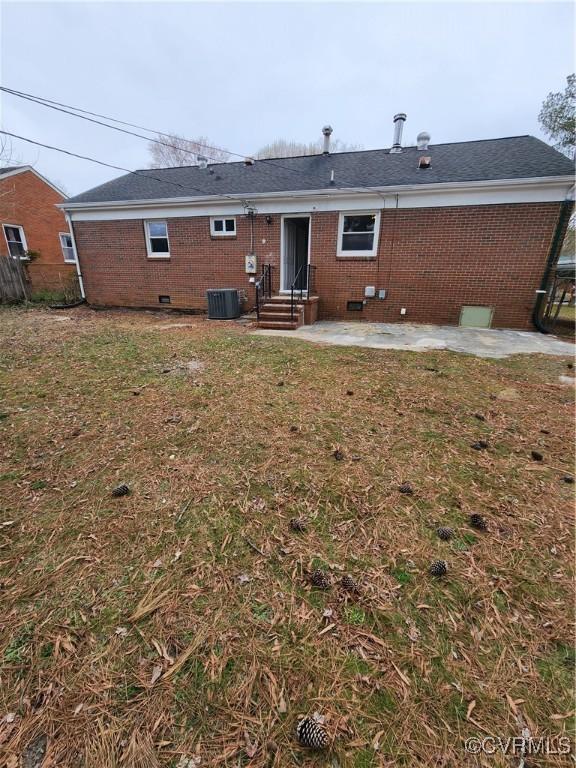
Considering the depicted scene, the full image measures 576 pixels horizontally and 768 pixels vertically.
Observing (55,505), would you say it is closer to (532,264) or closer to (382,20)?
(532,264)

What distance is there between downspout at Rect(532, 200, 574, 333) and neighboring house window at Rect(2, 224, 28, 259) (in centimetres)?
2124

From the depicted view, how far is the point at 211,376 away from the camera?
15.0 ft

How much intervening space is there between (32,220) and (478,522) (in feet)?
74.5

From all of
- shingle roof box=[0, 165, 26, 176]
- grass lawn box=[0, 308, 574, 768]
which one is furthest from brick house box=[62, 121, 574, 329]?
shingle roof box=[0, 165, 26, 176]

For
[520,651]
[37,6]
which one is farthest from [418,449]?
[37,6]

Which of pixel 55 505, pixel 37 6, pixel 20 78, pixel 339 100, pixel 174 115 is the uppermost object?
pixel 339 100

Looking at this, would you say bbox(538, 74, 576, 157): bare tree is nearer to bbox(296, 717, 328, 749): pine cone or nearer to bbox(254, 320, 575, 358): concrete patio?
bbox(254, 320, 575, 358): concrete patio

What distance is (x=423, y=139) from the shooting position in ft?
33.7

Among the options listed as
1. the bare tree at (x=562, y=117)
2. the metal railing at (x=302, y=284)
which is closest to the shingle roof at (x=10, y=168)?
the metal railing at (x=302, y=284)

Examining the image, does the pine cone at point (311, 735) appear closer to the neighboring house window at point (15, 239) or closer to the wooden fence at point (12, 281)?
the wooden fence at point (12, 281)

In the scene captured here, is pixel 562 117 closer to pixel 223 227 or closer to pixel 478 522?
pixel 223 227

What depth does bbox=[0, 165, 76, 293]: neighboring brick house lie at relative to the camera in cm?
1555

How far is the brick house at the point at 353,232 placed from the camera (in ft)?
27.3

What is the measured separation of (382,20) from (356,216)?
175 inches
